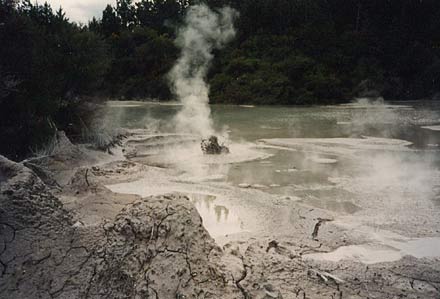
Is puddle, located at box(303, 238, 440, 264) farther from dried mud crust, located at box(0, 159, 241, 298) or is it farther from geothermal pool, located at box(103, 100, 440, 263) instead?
dried mud crust, located at box(0, 159, 241, 298)

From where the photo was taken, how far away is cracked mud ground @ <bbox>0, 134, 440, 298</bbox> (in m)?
4.07

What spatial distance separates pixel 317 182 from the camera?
9.30 metres

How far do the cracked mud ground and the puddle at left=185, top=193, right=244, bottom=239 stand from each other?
3.59 ft

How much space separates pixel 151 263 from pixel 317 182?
575cm

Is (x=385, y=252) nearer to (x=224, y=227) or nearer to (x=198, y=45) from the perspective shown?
(x=224, y=227)

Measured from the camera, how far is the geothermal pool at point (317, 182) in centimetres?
628

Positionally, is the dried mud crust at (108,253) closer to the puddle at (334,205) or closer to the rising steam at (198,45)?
the puddle at (334,205)

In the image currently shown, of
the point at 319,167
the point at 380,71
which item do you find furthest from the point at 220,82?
the point at 319,167

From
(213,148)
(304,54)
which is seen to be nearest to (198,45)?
(304,54)

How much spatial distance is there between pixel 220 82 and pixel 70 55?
84.0 feet

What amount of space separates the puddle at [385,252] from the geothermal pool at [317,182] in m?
0.01

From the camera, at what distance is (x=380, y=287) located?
14.9 ft

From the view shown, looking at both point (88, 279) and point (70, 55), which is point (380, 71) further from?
point (88, 279)

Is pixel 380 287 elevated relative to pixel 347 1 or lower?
lower
